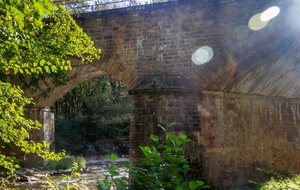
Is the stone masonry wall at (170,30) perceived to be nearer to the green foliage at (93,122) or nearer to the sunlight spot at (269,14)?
the sunlight spot at (269,14)

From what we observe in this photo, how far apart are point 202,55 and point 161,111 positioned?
160 centimetres

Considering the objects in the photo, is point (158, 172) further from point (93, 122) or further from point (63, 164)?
point (93, 122)

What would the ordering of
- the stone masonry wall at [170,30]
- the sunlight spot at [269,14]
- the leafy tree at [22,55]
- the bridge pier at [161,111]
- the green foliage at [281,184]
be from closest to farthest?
the leafy tree at [22,55] < the green foliage at [281,184] < the sunlight spot at [269,14] < the bridge pier at [161,111] < the stone masonry wall at [170,30]

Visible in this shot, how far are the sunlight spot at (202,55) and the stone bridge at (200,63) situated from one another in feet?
0.07

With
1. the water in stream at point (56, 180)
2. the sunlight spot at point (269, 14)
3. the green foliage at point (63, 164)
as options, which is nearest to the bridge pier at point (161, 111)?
the water in stream at point (56, 180)

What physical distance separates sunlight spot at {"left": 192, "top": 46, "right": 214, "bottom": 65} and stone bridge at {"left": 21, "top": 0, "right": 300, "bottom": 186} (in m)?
0.02

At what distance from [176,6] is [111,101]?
50.5 ft

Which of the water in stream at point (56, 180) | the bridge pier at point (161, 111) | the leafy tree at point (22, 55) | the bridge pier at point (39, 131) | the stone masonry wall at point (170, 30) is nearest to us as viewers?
the leafy tree at point (22, 55)

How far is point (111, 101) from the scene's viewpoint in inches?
898

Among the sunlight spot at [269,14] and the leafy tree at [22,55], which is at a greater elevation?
the sunlight spot at [269,14]

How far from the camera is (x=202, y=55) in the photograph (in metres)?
7.75

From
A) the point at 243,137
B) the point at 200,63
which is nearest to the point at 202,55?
the point at 200,63

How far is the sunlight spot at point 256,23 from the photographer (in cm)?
725

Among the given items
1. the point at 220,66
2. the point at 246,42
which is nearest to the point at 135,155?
the point at 220,66
